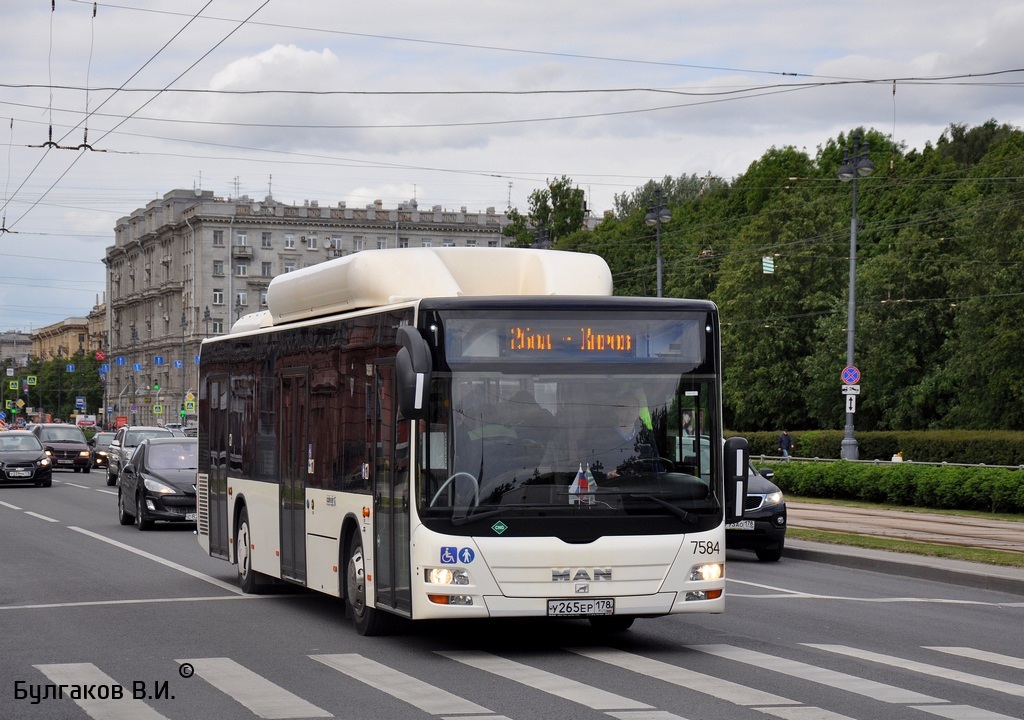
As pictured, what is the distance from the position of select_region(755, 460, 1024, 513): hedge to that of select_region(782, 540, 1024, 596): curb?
31.6 ft

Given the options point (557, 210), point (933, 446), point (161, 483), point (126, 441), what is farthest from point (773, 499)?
point (557, 210)

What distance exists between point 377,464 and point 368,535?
62 cm

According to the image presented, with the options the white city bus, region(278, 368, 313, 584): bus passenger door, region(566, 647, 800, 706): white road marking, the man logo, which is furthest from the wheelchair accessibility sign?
region(278, 368, 313, 584): bus passenger door

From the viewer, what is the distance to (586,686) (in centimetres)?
1009

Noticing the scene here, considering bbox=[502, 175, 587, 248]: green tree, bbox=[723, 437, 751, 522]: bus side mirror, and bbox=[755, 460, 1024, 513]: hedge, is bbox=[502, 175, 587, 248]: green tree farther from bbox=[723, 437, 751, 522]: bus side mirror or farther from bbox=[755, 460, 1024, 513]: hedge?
bbox=[723, 437, 751, 522]: bus side mirror

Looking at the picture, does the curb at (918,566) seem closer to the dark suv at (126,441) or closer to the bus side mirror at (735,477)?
the bus side mirror at (735,477)

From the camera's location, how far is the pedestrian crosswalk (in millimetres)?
9156

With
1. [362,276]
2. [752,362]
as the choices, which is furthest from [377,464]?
[752,362]

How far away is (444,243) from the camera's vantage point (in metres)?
155

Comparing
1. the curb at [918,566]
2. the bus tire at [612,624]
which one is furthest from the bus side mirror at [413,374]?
the curb at [918,566]

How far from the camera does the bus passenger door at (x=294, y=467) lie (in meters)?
14.3

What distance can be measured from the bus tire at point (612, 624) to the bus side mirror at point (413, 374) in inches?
115

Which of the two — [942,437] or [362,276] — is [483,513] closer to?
[362,276]

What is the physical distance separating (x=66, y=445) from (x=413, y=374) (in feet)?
167
